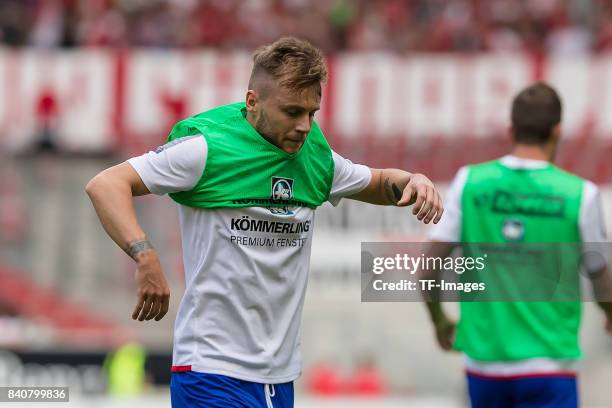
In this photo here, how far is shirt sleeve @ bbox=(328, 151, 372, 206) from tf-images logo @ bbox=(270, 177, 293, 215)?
1.00 feet

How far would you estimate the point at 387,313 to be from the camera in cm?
1518

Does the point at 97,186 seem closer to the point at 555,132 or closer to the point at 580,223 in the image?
the point at 580,223

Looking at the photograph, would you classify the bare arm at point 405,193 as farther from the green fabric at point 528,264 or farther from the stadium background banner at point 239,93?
the stadium background banner at point 239,93

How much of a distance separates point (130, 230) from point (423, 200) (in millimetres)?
1114

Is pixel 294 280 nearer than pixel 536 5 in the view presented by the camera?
Yes

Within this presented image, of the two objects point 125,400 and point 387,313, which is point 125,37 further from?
point 125,400

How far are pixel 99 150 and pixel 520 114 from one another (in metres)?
9.80

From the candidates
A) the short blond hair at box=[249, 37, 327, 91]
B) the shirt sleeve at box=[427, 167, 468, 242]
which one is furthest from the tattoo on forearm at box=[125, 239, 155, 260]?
the shirt sleeve at box=[427, 167, 468, 242]

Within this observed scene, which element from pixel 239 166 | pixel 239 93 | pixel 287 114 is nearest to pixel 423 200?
pixel 287 114

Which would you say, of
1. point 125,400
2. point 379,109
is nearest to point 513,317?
point 125,400

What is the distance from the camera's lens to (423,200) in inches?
201

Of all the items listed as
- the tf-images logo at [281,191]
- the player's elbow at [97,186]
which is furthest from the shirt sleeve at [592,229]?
the player's elbow at [97,186]

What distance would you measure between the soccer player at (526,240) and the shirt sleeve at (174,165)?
1.89 meters

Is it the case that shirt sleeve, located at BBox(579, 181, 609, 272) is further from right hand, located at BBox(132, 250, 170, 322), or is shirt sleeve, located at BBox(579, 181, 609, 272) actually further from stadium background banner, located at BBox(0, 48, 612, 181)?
stadium background banner, located at BBox(0, 48, 612, 181)
